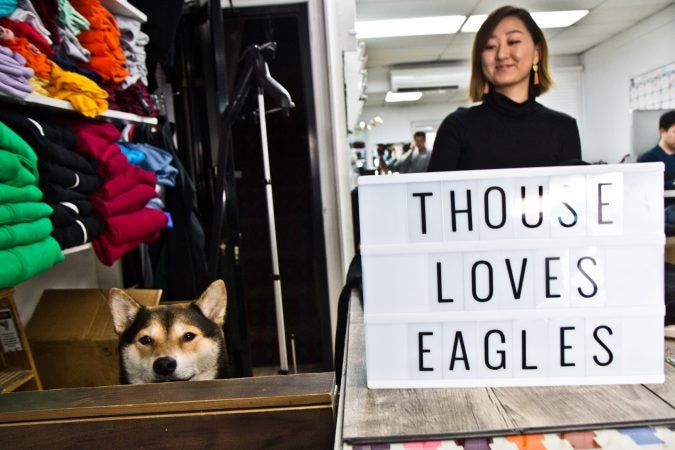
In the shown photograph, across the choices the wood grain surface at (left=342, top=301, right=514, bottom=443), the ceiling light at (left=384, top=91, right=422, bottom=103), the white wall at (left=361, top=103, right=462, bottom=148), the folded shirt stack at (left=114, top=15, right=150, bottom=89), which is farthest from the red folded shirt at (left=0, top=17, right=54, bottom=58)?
the white wall at (left=361, top=103, right=462, bottom=148)

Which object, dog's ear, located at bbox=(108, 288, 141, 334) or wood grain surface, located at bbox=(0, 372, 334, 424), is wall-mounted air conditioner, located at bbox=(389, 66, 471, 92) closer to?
dog's ear, located at bbox=(108, 288, 141, 334)

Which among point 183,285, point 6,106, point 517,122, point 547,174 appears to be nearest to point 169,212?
point 183,285

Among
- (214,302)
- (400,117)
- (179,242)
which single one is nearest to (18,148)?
(214,302)

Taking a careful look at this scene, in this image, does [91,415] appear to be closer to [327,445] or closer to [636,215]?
[327,445]

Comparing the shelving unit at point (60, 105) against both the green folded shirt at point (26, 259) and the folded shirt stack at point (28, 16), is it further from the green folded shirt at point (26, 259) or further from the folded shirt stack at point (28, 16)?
the green folded shirt at point (26, 259)

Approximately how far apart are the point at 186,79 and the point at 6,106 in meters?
1.36

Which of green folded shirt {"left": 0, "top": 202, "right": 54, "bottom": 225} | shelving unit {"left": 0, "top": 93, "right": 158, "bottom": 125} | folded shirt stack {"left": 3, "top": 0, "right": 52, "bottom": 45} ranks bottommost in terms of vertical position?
green folded shirt {"left": 0, "top": 202, "right": 54, "bottom": 225}

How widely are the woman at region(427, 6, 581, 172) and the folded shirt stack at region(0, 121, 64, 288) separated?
1141mm

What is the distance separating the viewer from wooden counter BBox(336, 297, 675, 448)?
0.68 meters

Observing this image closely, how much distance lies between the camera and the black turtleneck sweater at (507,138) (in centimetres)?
160

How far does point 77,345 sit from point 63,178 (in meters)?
0.62

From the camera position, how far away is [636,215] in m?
0.78

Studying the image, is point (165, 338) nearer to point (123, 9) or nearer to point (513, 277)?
point (513, 277)

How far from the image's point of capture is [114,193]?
74.2 inches
